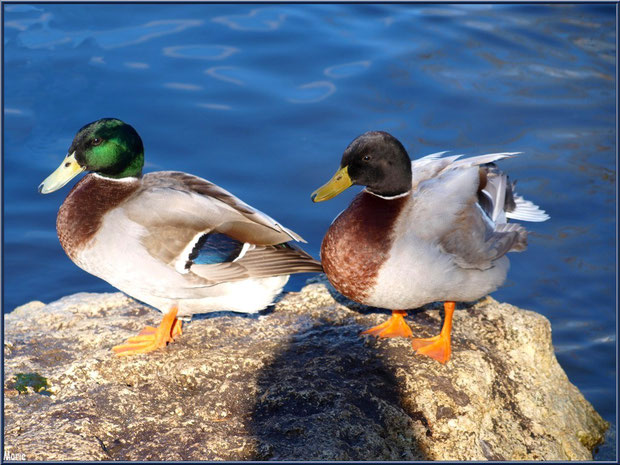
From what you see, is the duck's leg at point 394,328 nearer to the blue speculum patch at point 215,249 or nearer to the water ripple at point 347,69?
the blue speculum patch at point 215,249

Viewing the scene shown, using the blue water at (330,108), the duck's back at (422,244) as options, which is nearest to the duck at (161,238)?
the duck's back at (422,244)

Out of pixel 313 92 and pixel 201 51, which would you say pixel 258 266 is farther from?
pixel 201 51

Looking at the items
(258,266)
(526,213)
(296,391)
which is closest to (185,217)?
(258,266)

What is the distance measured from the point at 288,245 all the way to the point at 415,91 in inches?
190

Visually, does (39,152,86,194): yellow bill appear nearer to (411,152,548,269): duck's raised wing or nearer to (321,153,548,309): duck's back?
(321,153,548,309): duck's back

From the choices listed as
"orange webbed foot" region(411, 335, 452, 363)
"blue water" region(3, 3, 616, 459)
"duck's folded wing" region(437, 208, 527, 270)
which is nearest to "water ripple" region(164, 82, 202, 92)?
"blue water" region(3, 3, 616, 459)

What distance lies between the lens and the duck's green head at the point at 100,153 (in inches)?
170

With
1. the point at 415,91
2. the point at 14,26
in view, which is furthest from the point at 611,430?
the point at 14,26

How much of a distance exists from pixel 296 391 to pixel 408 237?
38.6 inches

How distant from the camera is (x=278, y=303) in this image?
4926mm

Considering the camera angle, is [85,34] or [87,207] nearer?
[87,207]

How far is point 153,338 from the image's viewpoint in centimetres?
441

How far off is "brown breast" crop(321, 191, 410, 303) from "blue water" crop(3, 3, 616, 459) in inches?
97.8

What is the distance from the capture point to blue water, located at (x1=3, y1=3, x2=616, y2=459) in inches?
285
